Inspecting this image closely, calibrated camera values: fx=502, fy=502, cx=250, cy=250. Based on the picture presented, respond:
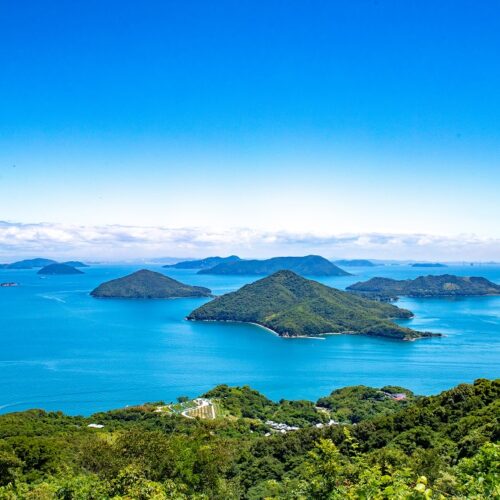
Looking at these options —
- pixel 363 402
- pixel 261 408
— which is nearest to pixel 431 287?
pixel 363 402

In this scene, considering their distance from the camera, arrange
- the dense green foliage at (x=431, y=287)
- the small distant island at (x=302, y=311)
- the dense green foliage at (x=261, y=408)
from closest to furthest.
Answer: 1. the dense green foliage at (x=261, y=408)
2. the small distant island at (x=302, y=311)
3. the dense green foliage at (x=431, y=287)

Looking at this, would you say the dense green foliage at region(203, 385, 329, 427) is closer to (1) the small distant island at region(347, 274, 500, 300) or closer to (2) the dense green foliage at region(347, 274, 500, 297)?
(1) the small distant island at region(347, 274, 500, 300)

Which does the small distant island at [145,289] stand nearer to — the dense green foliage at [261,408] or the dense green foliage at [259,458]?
the dense green foliage at [261,408]

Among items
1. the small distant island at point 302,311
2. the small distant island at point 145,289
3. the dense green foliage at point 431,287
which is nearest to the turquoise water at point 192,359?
the small distant island at point 302,311

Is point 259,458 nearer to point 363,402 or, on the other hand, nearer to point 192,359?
point 363,402

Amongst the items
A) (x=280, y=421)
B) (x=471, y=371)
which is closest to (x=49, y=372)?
(x=280, y=421)

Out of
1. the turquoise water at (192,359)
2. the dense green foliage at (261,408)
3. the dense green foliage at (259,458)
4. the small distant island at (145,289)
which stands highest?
the dense green foliage at (259,458)

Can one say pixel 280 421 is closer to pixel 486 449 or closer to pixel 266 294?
pixel 486 449
